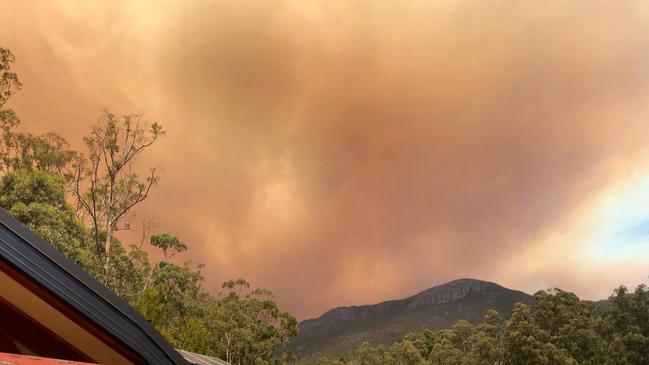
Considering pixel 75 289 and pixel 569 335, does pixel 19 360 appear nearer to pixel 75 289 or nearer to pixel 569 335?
pixel 75 289

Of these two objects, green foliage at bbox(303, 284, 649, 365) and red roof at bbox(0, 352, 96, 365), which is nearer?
red roof at bbox(0, 352, 96, 365)

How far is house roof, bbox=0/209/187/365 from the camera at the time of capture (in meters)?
3.15

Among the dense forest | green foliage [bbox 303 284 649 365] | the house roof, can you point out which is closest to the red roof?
the house roof

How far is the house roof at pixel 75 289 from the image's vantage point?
124 inches

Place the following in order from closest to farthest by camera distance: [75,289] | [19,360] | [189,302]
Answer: [19,360], [75,289], [189,302]

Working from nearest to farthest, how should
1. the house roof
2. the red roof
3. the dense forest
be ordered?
the red roof → the house roof → the dense forest

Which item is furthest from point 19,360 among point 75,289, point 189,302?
point 189,302

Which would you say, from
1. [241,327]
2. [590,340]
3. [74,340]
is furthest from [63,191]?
[590,340]

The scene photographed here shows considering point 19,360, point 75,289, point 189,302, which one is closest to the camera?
point 19,360

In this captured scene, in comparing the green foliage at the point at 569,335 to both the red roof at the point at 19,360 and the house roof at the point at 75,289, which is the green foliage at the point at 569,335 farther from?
the red roof at the point at 19,360

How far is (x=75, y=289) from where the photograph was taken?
3.53 meters

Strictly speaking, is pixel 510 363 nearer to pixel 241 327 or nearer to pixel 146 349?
pixel 241 327

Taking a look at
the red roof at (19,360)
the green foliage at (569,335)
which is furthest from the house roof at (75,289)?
the green foliage at (569,335)

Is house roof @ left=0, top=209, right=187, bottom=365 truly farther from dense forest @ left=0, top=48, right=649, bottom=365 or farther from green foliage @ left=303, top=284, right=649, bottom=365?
green foliage @ left=303, top=284, right=649, bottom=365
